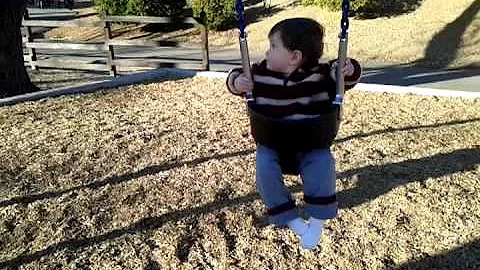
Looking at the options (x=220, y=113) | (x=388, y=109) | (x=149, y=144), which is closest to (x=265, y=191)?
(x=149, y=144)

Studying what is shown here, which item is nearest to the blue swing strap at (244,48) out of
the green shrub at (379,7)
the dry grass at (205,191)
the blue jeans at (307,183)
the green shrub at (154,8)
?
the blue jeans at (307,183)

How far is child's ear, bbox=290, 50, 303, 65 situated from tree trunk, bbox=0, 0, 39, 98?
573cm

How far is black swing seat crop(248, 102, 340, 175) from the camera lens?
268 cm

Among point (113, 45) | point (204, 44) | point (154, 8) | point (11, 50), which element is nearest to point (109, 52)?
point (113, 45)

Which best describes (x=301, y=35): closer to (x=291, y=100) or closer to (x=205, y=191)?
(x=291, y=100)

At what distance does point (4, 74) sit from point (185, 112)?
2618 mm

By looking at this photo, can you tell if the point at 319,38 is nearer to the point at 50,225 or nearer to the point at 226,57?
the point at 50,225

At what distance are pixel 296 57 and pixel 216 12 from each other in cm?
1418

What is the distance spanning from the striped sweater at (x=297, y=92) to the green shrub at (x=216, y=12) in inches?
542

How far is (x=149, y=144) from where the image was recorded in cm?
550

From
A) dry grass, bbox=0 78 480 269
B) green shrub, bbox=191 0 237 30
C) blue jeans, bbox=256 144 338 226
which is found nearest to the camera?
blue jeans, bbox=256 144 338 226

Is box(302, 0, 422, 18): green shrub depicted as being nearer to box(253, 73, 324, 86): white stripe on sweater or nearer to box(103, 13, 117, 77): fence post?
box(103, 13, 117, 77): fence post

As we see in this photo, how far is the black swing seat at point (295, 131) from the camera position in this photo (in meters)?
2.68

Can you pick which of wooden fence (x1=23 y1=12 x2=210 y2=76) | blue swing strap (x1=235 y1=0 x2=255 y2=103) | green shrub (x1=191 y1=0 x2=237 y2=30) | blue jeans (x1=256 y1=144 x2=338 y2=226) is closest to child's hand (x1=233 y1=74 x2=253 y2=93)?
blue swing strap (x1=235 y1=0 x2=255 y2=103)
